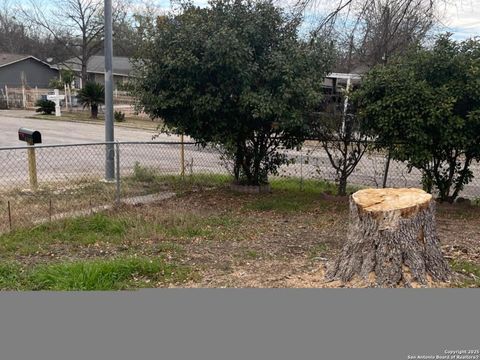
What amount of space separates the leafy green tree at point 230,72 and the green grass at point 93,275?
143 inches

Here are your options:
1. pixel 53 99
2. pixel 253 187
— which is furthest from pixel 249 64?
pixel 53 99

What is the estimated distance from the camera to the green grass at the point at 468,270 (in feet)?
12.6

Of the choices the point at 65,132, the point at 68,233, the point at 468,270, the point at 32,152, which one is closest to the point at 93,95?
the point at 65,132

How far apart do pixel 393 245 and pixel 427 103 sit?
Result: 395cm

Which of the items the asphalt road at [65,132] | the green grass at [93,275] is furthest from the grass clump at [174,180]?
the asphalt road at [65,132]

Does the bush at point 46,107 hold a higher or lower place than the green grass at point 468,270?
higher

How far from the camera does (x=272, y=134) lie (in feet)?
28.2

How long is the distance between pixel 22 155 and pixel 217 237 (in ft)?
30.2

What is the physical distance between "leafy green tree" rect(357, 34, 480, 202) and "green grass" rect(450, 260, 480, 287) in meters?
2.82

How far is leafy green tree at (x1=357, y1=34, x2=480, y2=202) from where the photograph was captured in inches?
270

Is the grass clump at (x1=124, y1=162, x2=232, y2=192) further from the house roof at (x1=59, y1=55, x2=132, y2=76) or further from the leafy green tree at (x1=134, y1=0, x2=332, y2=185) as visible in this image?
the house roof at (x1=59, y1=55, x2=132, y2=76)

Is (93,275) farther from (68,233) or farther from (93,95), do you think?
(93,95)

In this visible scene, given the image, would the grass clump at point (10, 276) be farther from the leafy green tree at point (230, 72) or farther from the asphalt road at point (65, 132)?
the asphalt road at point (65, 132)

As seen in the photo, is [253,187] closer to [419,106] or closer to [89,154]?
[419,106]
